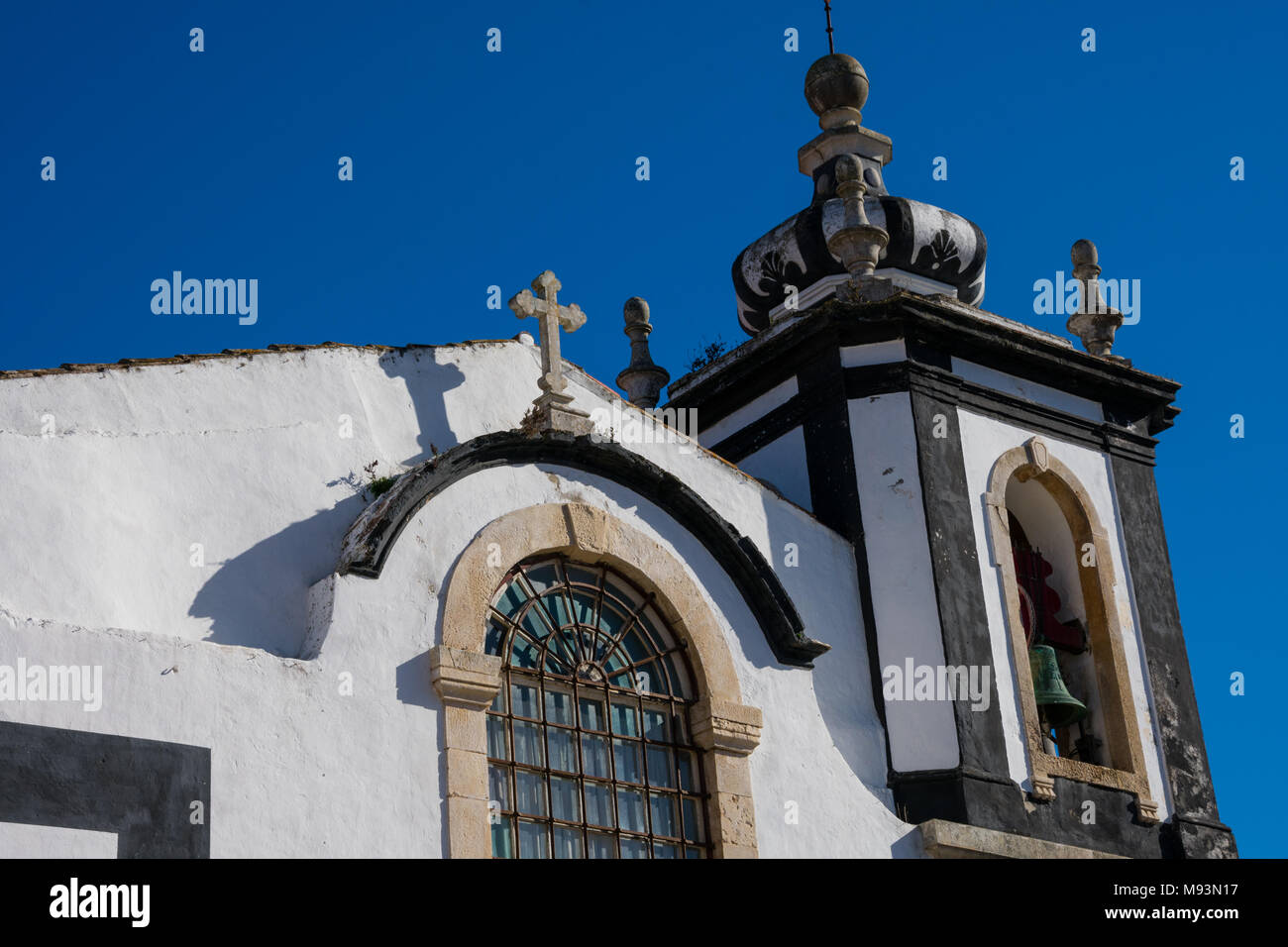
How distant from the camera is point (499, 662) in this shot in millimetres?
12523

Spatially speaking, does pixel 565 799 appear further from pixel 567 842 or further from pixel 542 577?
pixel 542 577

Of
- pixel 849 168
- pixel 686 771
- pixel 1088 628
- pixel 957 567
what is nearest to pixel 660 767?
pixel 686 771

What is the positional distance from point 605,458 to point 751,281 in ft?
15.9

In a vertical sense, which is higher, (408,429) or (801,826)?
(408,429)

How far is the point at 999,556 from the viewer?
15.6m

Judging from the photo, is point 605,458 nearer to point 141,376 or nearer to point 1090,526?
point 141,376

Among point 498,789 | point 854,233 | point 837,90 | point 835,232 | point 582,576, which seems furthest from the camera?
point 837,90

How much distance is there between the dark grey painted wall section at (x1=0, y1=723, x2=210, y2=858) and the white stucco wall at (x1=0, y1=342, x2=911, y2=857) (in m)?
0.09

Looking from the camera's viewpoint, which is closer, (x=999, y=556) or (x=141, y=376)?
(x=141, y=376)

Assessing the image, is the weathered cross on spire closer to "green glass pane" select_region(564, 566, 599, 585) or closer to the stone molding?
"green glass pane" select_region(564, 566, 599, 585)

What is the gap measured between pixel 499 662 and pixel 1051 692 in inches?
188

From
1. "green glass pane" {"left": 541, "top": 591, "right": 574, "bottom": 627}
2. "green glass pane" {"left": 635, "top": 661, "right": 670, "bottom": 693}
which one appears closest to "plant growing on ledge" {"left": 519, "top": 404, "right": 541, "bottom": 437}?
"green glass pane" {"left": 541, "top": 591, "right": 574, "bottom": 627}
